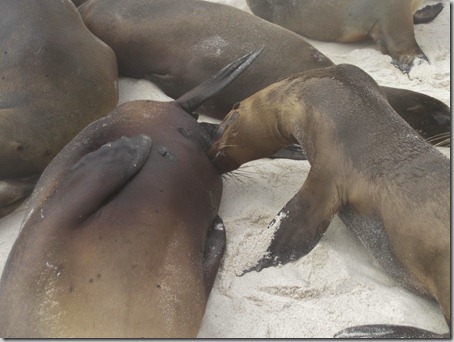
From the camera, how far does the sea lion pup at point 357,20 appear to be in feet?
16.2

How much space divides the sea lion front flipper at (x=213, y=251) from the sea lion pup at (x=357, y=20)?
2284 mm

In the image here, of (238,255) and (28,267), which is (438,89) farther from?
(28,267)

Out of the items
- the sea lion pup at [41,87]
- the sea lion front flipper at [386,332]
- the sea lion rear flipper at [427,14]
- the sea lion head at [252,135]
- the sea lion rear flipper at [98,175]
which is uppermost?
the sea lion front flipper at [386,332]

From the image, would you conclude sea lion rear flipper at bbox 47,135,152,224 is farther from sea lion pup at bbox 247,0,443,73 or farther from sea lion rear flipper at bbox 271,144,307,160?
sea lion pup at bbox 247,0,443,73

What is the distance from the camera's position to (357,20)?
5.09m

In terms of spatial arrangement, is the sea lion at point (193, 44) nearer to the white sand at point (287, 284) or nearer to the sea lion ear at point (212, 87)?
the sea lion ear at point (212, 87)

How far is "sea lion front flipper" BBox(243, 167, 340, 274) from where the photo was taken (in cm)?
302

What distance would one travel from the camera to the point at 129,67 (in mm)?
4559

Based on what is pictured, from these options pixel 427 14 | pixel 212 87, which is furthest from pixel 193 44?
pixel 427 14

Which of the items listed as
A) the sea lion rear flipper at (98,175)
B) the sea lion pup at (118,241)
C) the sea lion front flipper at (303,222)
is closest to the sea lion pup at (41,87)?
the sea lion pup at (118,241)

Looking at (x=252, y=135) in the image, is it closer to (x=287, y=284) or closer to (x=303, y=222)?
(x=303, y=222)

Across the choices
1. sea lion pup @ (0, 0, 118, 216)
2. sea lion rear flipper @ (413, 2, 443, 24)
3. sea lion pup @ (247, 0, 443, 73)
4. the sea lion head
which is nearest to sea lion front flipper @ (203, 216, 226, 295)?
the sea lion head

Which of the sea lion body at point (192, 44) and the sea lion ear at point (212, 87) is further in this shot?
the sea lion body at point (192, 44)

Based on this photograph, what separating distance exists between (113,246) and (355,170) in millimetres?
1139
